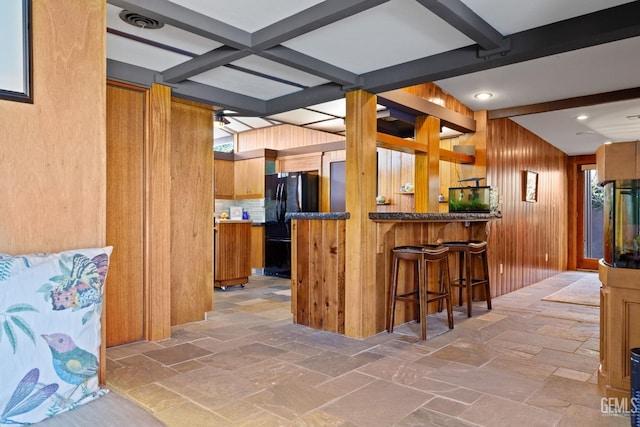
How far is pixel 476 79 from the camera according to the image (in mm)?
4453

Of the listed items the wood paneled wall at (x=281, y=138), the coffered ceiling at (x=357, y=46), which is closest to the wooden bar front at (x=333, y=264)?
the coffered ceiling at (x=357, y=46)

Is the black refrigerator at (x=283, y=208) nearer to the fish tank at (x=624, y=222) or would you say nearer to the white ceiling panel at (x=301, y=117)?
the white ceiling panel at (x=301, y=117)

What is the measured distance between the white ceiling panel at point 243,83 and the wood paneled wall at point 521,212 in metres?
2.99

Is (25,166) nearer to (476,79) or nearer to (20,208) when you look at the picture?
(20,208)

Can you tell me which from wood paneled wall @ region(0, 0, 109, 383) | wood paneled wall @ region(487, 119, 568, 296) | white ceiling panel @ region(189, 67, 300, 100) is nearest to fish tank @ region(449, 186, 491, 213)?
wood paneled wall @ region(487, 119, 568, 296)

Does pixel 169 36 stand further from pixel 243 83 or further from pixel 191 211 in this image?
pixel 191 211

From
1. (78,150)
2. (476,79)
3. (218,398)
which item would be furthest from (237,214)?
(78,150)

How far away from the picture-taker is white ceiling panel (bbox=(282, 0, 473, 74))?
2525mm

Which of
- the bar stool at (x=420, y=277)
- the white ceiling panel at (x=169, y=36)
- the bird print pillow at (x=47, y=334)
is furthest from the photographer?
the bar stool at (x=420, y=277)

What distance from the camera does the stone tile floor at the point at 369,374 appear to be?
7.11 feet

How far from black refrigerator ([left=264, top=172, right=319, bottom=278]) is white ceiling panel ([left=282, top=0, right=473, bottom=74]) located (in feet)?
12.8

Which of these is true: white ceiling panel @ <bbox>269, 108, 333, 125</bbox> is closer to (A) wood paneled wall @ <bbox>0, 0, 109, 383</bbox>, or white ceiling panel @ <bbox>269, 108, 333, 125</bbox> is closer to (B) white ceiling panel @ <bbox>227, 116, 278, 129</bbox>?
(B) white ceiling panel @ <bbox>227, 116, 278, 129</bbox>

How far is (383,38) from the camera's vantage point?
284 cm

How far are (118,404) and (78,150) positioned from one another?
864 millimetres
